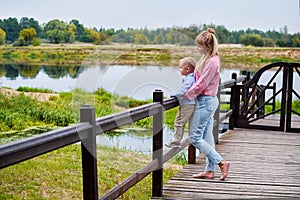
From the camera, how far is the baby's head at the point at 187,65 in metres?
2.38

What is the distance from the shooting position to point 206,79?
230 centimetres

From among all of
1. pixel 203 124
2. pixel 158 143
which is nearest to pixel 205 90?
pixel 203 124

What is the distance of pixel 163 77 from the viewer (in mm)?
2363

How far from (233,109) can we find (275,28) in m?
8.24

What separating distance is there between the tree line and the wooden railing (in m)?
0.36

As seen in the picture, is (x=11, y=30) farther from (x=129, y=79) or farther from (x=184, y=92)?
(x=129, y=79)

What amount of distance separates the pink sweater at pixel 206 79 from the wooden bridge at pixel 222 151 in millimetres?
162

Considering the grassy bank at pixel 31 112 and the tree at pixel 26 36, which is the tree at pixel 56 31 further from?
the grassy bank at pixel 31 112

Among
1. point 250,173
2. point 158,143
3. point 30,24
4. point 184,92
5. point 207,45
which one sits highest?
point 30,24

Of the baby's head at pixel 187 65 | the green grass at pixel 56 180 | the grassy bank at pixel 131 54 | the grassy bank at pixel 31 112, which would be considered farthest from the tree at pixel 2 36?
the baby's head at pixel 187 65

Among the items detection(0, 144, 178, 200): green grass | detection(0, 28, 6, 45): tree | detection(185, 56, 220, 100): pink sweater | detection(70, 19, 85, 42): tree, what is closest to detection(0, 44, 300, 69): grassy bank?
detection(185, 56, 220, 100): pink sweater

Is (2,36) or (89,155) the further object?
(2,36)

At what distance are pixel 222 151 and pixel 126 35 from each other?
1.59 metres

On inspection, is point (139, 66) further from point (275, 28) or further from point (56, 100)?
point (275, 28)
